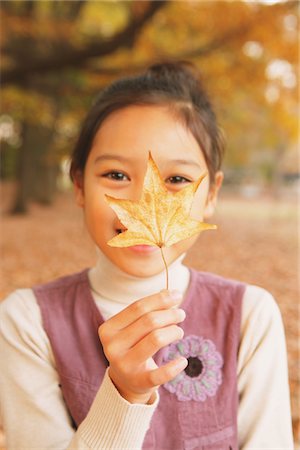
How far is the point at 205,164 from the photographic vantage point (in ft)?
3.80

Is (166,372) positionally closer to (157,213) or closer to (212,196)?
(157,213)

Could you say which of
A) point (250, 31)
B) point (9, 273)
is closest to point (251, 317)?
point (9, 273)

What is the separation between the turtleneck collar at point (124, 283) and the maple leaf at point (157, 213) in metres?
0.36

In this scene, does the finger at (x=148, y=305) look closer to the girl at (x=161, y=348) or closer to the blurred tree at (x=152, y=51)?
the girl at (x=161, y=348)

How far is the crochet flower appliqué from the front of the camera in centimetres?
109

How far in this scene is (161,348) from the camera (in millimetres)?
986

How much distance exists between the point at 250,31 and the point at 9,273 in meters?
4.19

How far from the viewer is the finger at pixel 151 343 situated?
74cm

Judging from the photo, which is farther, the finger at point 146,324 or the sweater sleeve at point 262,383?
the sweater sleeve at point 262,383

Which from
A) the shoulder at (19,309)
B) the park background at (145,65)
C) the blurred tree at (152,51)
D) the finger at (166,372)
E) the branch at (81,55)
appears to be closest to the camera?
the finger at (166,372)

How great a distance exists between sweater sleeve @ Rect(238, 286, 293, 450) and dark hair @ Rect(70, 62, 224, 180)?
1.25ft

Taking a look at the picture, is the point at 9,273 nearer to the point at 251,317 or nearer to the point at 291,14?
the point at 291,14

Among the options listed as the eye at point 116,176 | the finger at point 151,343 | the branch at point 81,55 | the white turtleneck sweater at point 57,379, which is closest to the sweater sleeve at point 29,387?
the white turtleneck sweater at point 57,379

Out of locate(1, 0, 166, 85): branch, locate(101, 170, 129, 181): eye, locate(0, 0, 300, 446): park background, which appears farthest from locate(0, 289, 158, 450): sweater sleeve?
locate(1, 0, 166, 85): branch
